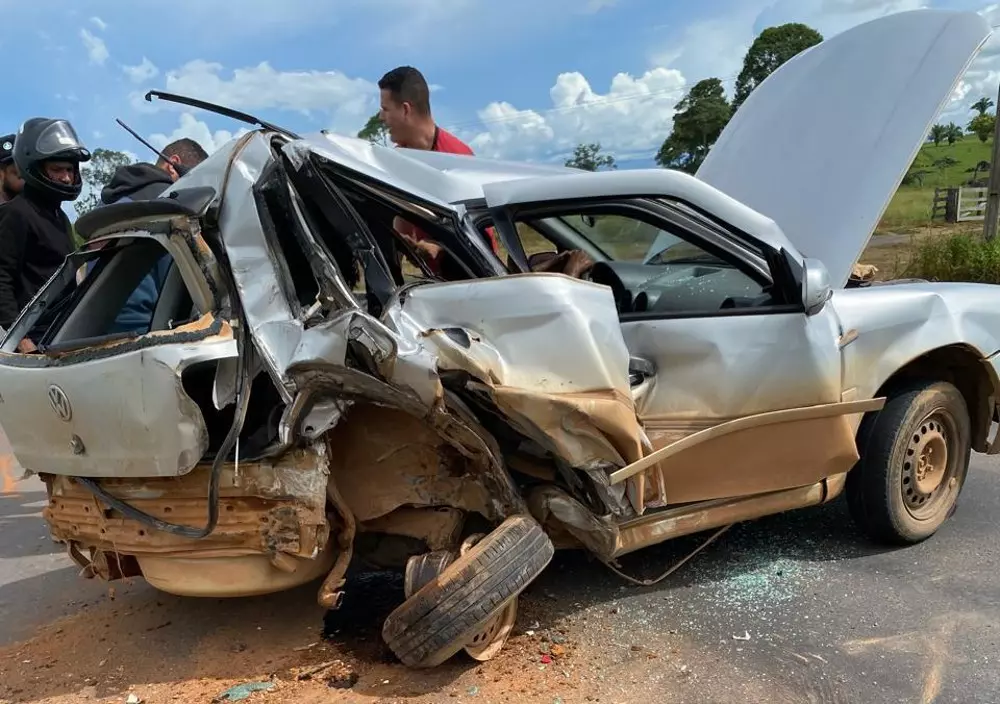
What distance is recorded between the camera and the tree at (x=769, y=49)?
39281mm

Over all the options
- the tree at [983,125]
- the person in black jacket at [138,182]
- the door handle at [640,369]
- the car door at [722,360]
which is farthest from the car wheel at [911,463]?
the tree at [983,125]

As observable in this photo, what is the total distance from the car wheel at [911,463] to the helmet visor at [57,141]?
171 inches

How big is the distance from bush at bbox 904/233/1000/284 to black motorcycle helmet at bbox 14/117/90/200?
10220 mm

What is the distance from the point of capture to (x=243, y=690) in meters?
2.66

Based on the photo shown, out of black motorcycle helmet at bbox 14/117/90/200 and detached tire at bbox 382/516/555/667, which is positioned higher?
black motorcycle helmet at bbox 14/117/90/200

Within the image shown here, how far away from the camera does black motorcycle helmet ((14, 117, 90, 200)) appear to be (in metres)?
4.26

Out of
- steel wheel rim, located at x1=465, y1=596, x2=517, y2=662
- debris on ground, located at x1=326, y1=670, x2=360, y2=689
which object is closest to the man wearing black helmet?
Answer: debris on ground, located at x1=326, y1=670, x2=360, y2=689

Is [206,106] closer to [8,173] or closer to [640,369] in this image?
[640,369]

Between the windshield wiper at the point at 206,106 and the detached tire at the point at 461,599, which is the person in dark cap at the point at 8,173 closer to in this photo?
the windshield wiper at the point at 206,106

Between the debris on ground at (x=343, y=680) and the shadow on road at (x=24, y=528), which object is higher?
the shadow on road at (x=24, y=528)

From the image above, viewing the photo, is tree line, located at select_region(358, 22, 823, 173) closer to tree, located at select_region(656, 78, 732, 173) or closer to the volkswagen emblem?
tree, located at select_region(656, 78, 732, 173)

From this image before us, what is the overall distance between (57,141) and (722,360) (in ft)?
12.2

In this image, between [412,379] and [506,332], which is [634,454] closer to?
[506,332]

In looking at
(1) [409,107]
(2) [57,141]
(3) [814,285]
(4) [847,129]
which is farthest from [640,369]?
(2) [57,141]
